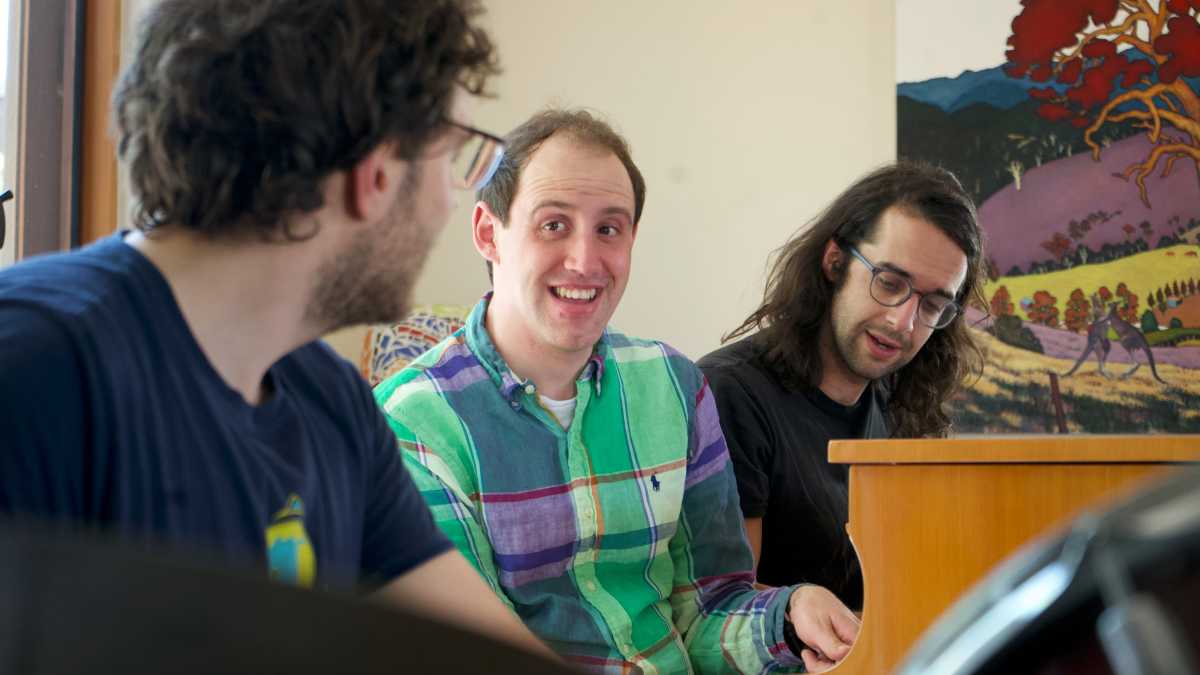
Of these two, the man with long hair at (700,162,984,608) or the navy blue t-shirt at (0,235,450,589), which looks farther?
the man with long hair at (700,162,984,608)

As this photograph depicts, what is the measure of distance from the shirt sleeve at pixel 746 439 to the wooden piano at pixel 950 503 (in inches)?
20.7

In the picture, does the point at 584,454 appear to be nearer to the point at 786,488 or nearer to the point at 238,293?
the point at 786,488

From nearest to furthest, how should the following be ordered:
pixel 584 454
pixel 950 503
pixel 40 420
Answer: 1. pixel 40 420
2. pixel 950 503
3. pixel 584 454

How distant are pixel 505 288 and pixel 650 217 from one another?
191 centimetres

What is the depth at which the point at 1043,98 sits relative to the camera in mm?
3428

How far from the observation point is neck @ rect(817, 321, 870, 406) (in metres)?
2.34

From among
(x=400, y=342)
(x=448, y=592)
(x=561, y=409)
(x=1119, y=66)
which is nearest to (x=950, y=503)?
(x=561, y=409)

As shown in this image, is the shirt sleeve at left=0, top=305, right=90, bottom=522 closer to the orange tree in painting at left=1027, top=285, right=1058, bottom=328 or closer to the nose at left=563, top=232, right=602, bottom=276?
the nose at left=563, top=232, right=602, bottom=276

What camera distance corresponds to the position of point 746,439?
2.10 metres

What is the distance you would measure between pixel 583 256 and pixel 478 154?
0.63m

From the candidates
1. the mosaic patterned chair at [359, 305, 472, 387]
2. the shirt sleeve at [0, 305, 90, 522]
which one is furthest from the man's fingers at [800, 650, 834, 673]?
the mosaic patterned chair at [359, 305, 472, 387]

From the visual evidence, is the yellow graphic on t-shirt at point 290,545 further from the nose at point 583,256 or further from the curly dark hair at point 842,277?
the curly dark hair at point 842,277

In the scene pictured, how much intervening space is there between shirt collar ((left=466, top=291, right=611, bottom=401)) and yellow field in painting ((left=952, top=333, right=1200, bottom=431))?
1.81 meters

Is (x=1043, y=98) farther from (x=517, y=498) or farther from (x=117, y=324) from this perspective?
(x=117, y=324)
